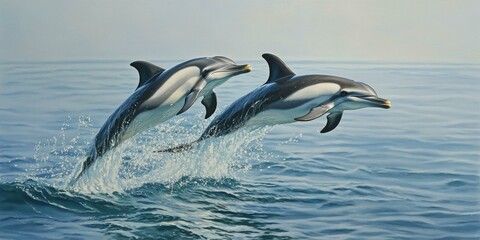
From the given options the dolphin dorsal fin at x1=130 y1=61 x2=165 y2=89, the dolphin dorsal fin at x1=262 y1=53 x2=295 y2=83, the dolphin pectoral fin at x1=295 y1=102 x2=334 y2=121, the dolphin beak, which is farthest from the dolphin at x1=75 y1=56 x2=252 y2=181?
the dolphin beak

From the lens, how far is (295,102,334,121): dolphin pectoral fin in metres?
8.53

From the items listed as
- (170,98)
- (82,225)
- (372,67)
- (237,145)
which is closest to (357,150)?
(372,67)

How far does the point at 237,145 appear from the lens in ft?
31.3

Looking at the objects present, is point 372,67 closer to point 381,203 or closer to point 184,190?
point 381,203

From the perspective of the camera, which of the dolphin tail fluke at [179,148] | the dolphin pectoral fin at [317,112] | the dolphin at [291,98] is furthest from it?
the dolphin tail fluke at [179,148]

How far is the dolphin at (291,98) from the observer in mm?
8883

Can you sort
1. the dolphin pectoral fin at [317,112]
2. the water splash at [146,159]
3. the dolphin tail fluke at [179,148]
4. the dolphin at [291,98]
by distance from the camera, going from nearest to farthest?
the dolphin pectoral fin at [317,112] < the dolphin at [291,98] < the dolphin tail fluke at [179,148] < the water splash at [146,159]

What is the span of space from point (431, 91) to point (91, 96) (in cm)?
467

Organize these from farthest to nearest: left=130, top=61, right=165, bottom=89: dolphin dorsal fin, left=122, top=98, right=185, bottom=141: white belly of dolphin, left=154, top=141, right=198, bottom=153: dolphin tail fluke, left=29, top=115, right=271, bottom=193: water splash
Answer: left=29, top=115, right=271, bottom=193: water splash
left=154, top=141, right=198, bottom=153: dolphin tail fluke
left=130, top=61, right=165, bottom=89: dolphin dorsal fin
left=122, top=98, right=185, bottom=141: white belly of dolphin

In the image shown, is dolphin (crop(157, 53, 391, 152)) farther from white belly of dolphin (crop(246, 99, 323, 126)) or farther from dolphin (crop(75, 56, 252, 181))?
dolphin (crop(75, 56, 252, 181))

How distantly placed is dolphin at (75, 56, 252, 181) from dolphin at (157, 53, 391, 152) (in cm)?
39

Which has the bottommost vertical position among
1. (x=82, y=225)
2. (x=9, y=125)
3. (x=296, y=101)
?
(x=82, y=225)

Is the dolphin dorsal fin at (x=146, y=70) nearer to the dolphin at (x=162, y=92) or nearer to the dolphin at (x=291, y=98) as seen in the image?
the dolphin at (x=162, y=92)

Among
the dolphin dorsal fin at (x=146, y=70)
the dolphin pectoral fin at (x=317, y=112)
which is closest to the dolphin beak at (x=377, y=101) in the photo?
the dolphin pectoral fin at (x=317, y=112)
